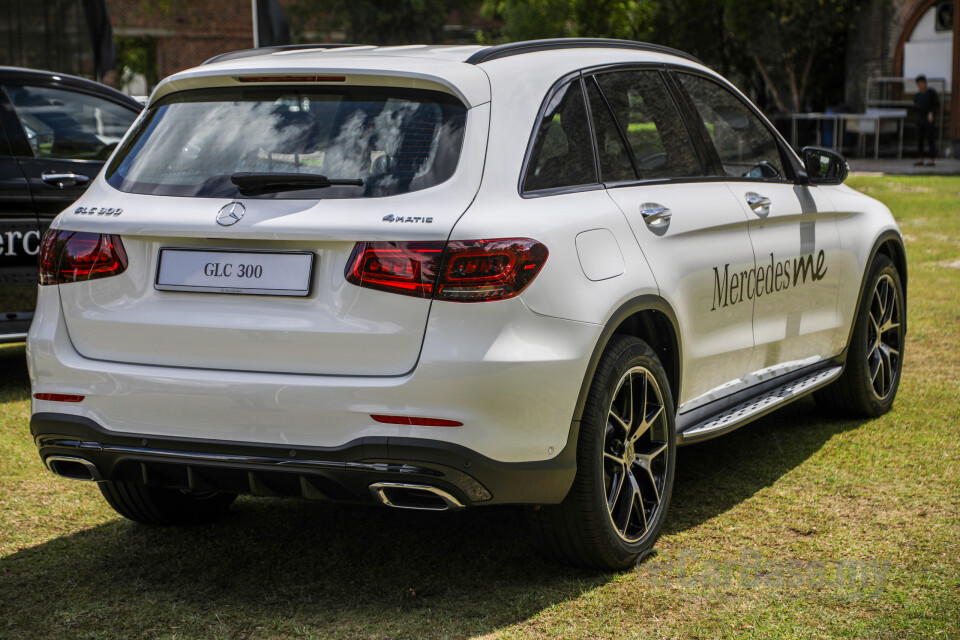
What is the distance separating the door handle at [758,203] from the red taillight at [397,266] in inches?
77.5

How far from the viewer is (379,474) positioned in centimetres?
345

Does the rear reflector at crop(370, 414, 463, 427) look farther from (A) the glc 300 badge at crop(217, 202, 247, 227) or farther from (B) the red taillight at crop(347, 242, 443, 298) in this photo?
(A) the glc 300 badge at crop(217, 202, 247, 227)

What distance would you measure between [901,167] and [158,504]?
23992 millimetres

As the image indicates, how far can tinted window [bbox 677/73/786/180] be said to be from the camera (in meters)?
5.05

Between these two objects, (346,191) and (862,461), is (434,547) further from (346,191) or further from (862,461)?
(862,461)

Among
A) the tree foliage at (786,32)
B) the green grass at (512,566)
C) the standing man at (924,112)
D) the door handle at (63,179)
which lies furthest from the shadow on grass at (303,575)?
the tree foliage at (786,32)

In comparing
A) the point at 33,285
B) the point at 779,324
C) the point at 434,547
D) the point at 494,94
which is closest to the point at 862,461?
the point at 779,324

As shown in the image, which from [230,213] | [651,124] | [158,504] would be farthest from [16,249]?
[651,124]

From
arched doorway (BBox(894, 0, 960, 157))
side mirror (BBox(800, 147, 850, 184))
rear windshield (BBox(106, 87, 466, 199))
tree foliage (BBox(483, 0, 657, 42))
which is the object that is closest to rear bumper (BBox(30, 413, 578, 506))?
rear windshield (BBox(106, 87, 466, 199))

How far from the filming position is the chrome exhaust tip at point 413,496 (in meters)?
3.48

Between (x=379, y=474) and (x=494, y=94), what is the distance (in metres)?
1.20

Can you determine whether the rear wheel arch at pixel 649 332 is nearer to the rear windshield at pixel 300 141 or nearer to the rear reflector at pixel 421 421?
the rear reflector at pixel 421 421

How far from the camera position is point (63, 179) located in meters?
7.16

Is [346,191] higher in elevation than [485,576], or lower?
higher
